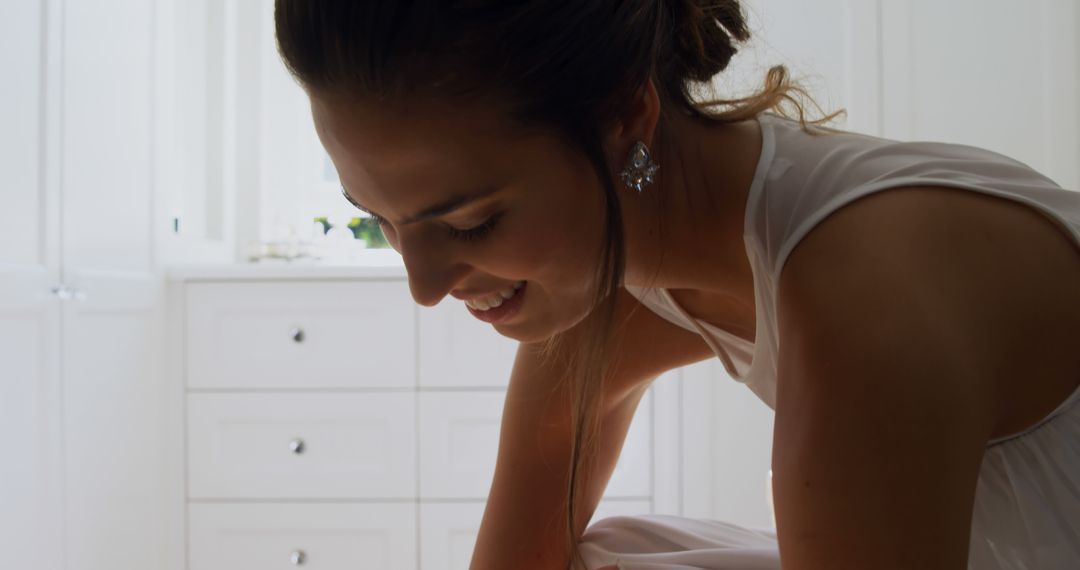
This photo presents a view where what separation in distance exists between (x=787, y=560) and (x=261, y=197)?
8.51 ft

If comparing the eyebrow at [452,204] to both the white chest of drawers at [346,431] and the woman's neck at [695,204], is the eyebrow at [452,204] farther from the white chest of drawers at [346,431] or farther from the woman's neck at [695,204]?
the white chest of drawers at [346,431]

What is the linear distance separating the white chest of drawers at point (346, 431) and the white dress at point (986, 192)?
1484 mm

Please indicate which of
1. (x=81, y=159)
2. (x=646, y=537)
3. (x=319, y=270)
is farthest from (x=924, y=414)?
(x=319, y=270)

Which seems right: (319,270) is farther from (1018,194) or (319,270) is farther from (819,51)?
(1018,194)

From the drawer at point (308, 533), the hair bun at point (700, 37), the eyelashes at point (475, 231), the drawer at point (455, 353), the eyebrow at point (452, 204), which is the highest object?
the hair bun at point (700, 37)

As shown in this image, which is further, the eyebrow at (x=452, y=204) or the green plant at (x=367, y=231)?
the green plant at (x=367, y=231)

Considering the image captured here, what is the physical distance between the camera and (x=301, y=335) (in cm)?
226

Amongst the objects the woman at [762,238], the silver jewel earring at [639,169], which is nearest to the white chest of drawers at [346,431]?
the woman at [762,238]

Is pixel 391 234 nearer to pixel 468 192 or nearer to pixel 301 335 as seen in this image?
pixel 468 192

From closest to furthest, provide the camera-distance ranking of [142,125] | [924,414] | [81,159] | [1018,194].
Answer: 1. [924,414]
2. [1018,194]
3. [81,159]
4. [142,125]

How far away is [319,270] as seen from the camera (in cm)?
224

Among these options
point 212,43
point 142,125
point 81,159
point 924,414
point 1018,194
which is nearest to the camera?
point 924,414

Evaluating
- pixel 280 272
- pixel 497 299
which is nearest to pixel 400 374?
pixel 280 272

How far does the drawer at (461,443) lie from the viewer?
2248 millimetres
